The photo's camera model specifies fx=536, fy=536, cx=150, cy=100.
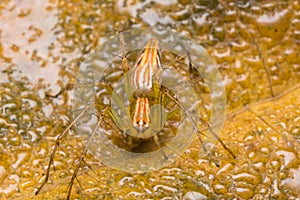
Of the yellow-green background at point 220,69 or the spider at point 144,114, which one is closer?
the yellow-green background at point 220,69

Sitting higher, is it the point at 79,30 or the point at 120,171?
the point at 79,30

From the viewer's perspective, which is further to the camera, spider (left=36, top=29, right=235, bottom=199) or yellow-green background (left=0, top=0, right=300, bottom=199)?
spider (left=36, top=29, right=235, bottom=199)

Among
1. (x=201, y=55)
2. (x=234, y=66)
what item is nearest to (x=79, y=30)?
(x=201, y=55)

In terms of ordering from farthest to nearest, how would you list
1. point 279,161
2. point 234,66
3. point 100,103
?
1. point 234,66
2. point 100,103
3. point 279,161

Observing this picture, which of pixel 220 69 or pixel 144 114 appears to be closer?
pixel 144 114

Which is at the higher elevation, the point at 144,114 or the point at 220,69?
the point at 220,69

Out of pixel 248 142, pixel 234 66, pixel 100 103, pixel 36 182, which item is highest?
pixel 234 66

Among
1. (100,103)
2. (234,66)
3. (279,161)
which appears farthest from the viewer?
(234,66)

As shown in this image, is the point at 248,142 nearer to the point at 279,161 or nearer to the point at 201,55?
the point at 279,161
